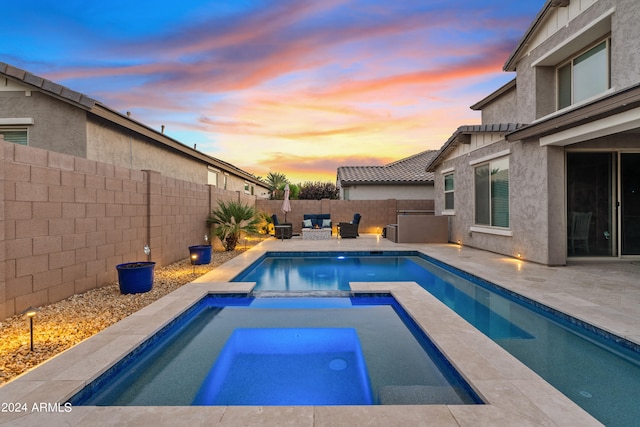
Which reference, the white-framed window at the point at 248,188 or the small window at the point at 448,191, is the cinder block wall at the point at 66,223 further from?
the white-framed window at the point at 248,188

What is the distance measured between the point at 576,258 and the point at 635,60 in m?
4.54

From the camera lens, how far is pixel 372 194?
794 inches

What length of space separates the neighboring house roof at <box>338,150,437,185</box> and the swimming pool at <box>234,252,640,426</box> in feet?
37.2

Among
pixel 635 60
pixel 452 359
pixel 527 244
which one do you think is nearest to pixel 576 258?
pixel 527 244

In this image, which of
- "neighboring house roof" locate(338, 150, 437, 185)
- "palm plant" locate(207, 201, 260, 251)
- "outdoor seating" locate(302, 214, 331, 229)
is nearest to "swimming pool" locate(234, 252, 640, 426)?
"palm plant" locate(207, 201, 260, 251)

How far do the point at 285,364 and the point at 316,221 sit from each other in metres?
13.4

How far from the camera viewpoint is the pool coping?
2.24m

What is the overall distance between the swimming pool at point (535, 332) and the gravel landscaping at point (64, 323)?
2488 millimetres

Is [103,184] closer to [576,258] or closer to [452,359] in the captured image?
[452,359]

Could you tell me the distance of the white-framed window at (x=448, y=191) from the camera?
13.5 metres

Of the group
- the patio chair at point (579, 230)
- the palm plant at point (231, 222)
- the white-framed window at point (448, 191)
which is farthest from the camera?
the white-framed window at point (448, 191)

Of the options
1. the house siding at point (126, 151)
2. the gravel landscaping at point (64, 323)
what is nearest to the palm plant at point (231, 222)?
the house siding at point (126, 151)

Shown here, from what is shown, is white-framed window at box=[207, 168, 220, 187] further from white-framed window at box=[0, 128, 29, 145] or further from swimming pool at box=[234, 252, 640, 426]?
swimming pool at box=[234, 252, 640, 426]

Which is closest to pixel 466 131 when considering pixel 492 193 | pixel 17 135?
pixel 492 193
